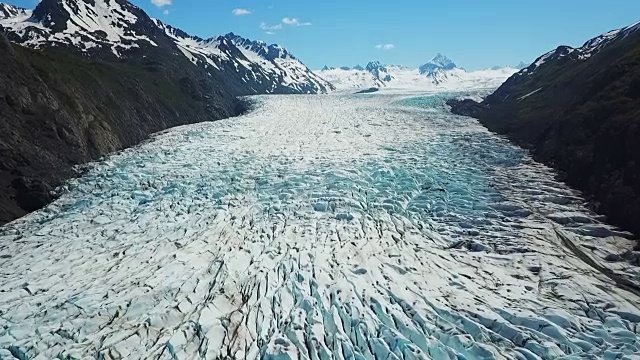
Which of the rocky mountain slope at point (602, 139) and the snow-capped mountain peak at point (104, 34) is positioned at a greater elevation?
the snow-capped mountain peak at point (104, 34)

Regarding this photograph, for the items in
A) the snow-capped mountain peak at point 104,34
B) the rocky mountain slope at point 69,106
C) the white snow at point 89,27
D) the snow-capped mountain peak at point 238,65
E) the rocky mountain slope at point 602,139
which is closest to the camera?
the rocky mountain slope at point 602,139

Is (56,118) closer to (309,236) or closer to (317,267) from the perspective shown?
(309,236)

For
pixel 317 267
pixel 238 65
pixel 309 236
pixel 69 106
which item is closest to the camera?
pixel 317 267

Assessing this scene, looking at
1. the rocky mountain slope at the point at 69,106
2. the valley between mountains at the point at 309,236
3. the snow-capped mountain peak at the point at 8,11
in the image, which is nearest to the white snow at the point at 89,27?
the rocky mountain slope at the point at 69,106

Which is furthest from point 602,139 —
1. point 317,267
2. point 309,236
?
point 317,267

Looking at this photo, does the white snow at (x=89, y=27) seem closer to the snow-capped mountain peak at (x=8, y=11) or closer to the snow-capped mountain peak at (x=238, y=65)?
the snow-capped mountain peak at (x=238, y=65)

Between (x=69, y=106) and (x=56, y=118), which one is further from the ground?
(x=69, y=106)
